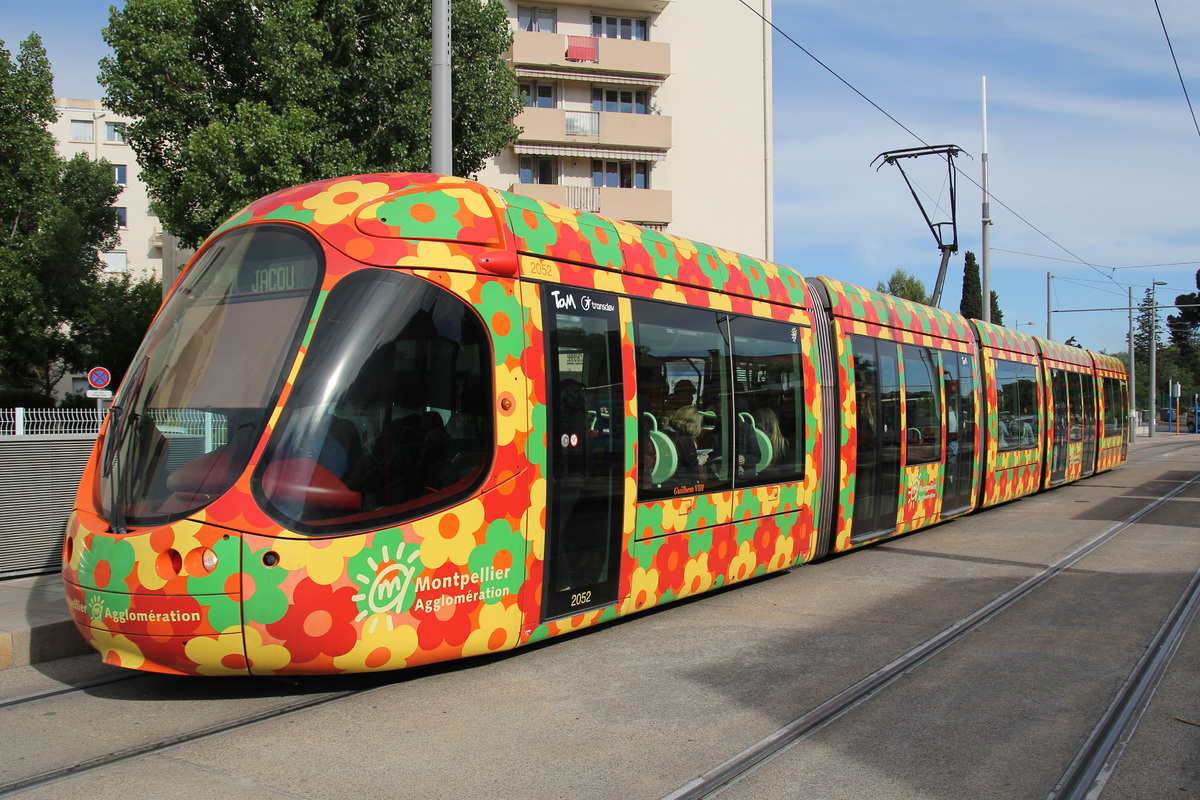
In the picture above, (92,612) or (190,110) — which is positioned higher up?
(190,110)

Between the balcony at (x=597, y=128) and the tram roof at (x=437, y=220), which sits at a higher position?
the balcony at (x=597, y=128)

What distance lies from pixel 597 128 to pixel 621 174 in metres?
2.30

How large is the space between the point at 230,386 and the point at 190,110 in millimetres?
14892

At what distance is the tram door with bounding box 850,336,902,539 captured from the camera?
10242mm

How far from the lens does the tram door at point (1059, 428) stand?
59.4ft

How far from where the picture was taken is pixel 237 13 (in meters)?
17.8

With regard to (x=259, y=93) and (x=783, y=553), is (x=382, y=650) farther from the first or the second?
(x=259, y=93)

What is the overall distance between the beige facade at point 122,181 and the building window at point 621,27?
35519 mm

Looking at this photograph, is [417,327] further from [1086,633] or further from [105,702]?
[1086,633]

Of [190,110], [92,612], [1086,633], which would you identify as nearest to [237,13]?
[190,110]

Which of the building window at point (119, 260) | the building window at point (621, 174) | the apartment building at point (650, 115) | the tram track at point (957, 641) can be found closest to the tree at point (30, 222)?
the apartment building at point (650, 115)

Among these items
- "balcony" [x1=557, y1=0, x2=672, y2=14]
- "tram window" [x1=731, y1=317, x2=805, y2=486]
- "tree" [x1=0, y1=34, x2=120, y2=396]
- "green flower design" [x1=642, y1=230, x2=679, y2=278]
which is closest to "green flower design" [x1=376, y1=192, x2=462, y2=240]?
"green flower design" [x1=642, y1=230, x2=679, y2=278]

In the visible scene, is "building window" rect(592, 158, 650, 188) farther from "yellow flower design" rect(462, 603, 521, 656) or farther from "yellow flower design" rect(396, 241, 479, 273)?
"yellow flower design" rect(462, 603, 521, 656)

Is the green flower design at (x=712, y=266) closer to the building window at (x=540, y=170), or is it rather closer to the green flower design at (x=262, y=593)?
the green flower design at (x=262, y=593)
